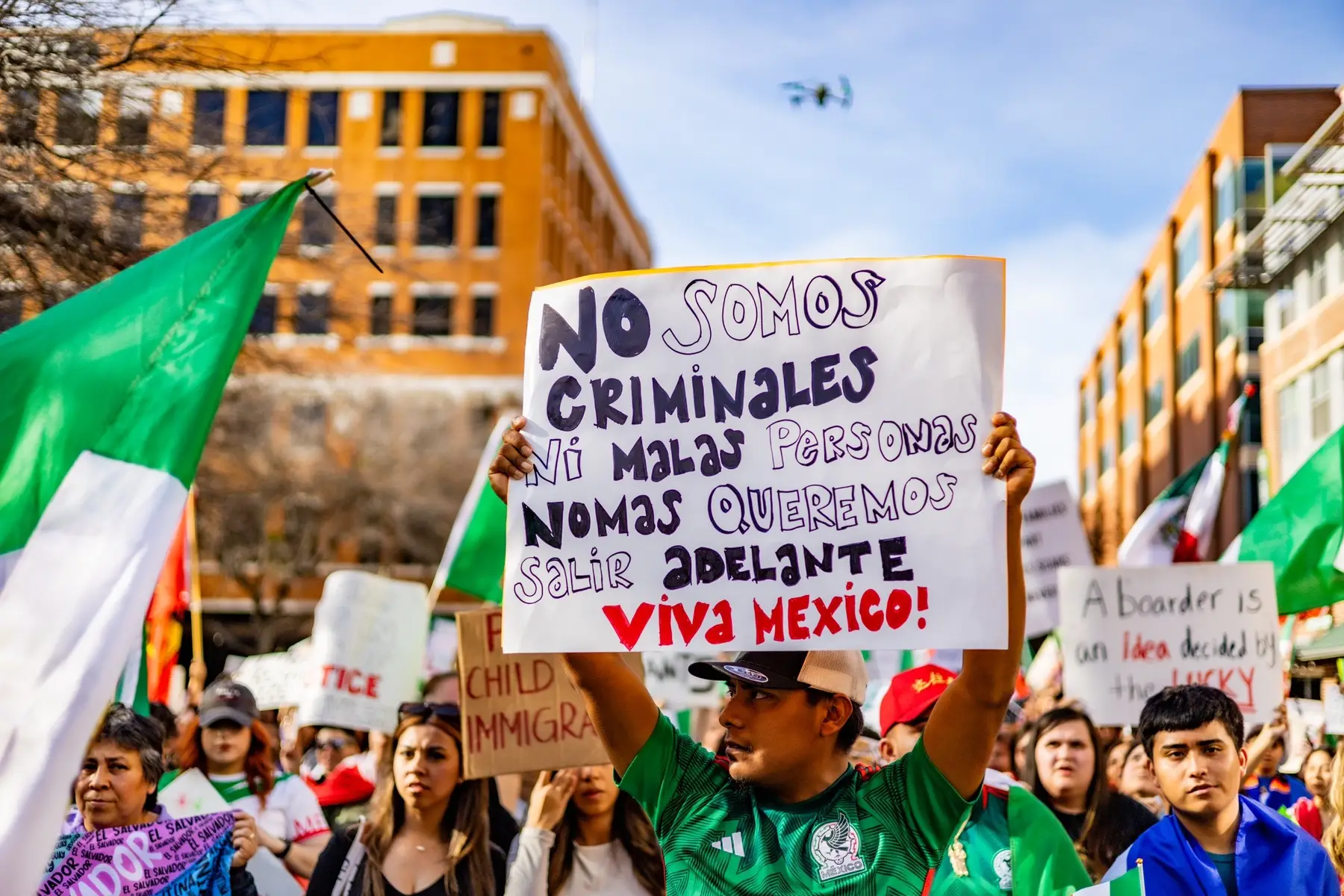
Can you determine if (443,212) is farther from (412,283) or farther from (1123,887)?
(1123,887)

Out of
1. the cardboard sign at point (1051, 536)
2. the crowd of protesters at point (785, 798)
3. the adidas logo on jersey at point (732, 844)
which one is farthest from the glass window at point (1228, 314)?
the adidas logo on jersey at point (732, 844)

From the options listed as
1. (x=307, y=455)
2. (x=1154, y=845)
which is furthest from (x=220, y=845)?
(x=307, y=455)

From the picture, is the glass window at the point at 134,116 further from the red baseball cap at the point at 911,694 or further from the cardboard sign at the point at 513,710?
the red baseball cap at the point at 911,694

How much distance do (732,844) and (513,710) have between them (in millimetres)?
2335

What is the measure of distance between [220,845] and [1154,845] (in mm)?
2734

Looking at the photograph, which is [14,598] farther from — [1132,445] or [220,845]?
[1132,445]

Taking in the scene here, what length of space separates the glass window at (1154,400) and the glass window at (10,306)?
44.0 meters

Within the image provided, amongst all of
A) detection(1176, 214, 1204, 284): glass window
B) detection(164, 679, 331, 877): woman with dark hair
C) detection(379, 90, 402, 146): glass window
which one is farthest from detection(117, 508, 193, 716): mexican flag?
detection(379, 90, 402, 146): glass window

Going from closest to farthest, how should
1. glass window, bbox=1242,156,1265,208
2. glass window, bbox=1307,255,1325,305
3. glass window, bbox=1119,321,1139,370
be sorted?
glass window, bbox=1307,255,1325,305
glass window, bbox=1242,156,1265,208
glass window, bbox=1119,321,1139,370

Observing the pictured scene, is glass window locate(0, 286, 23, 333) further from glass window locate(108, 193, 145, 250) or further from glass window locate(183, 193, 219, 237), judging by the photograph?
glass window locate(183, 193, 219, 237)

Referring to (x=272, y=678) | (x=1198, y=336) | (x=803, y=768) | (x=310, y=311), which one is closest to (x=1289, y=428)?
(x=1198, y=336)

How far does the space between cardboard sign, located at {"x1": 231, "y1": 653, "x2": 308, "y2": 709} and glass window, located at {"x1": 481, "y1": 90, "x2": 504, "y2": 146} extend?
36101mm

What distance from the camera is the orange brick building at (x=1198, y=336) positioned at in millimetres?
35938

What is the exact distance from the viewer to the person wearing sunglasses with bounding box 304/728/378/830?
700 centimetres
